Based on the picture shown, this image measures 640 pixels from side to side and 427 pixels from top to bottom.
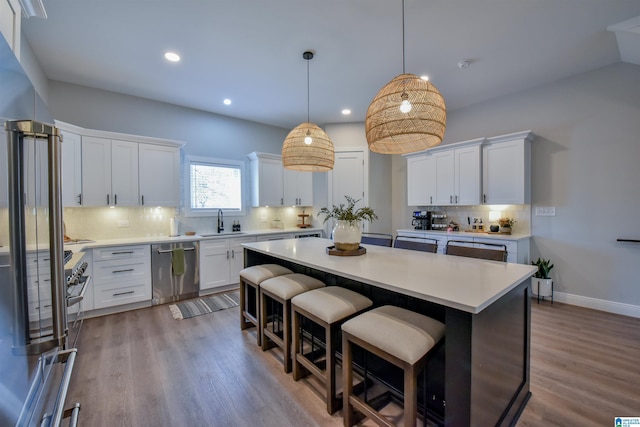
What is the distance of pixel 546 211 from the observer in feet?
12.3

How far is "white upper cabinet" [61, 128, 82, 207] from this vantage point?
10.2 ft

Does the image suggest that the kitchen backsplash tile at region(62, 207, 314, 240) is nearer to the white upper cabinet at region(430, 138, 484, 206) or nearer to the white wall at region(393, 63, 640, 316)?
the white upper cabinet at region(430, 138, 484, 206)

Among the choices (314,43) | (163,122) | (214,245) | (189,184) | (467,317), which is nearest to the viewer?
(467,317)

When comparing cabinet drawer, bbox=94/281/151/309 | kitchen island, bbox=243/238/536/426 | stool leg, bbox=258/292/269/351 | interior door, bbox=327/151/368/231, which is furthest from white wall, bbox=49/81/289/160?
kitchen island, bbox=243/238/536/426

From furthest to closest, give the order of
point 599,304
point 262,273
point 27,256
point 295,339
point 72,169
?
point 599,304, point 72,169, point 262,273, point 295,339, point 27,256

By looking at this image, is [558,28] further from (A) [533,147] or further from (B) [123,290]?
(B) [123,290]

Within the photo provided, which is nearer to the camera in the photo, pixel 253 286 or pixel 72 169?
pixel 253 286

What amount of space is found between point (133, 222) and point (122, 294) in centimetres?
108

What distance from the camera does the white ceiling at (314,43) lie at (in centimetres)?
229

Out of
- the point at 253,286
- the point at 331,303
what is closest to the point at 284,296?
the point at 331,303

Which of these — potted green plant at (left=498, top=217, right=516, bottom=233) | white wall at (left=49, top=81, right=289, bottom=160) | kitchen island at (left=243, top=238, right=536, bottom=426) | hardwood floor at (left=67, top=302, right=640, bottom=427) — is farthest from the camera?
potted green plant at (left=498, top=217, right=516, bottom=233)

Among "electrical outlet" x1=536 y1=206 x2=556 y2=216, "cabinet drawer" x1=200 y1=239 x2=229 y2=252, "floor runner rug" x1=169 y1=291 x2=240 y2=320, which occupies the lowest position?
"floor runner rug" x1=169 y1=291 x2=240 y2=320

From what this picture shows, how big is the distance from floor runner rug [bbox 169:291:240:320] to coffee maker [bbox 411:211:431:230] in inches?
132

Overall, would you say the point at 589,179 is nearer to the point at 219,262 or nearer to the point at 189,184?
the point at 219,262
